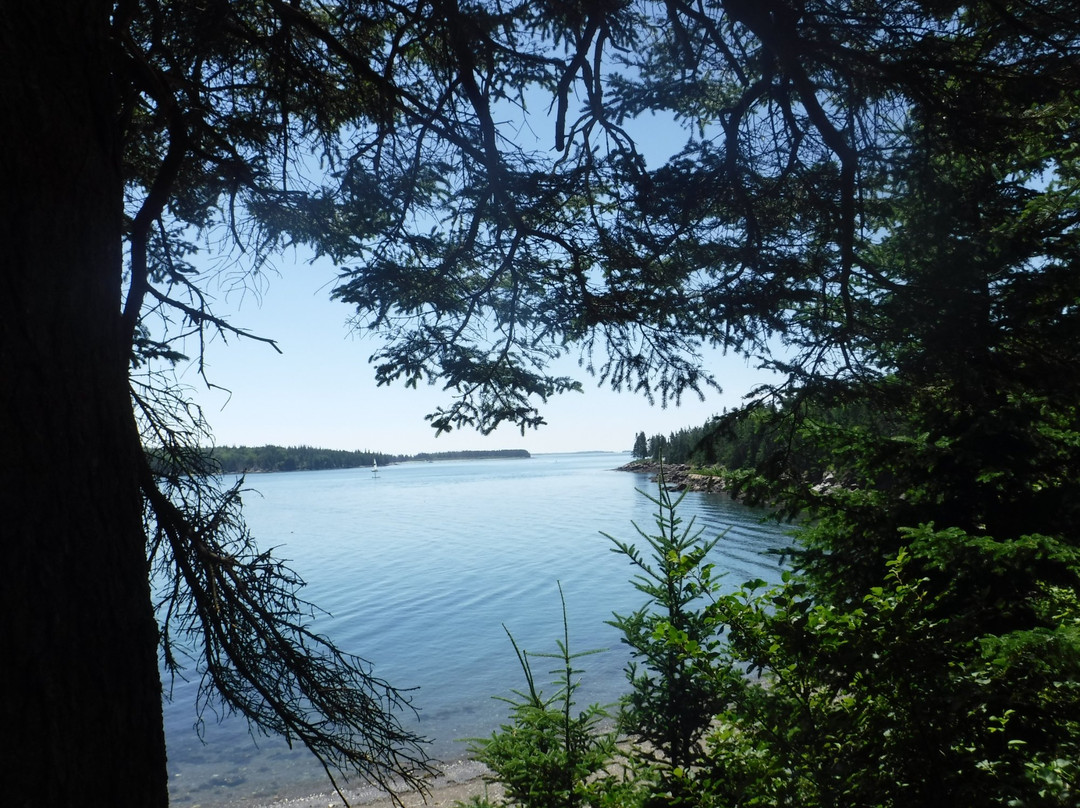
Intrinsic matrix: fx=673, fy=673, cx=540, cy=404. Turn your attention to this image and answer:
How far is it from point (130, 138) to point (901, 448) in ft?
17.7

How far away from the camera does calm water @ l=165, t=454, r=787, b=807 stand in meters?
10.1

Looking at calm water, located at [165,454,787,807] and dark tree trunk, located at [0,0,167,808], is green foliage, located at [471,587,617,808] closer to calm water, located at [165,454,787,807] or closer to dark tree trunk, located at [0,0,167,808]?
dark tree trunk, located at [0,0,167,808]

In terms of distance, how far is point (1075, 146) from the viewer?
4.16 metres

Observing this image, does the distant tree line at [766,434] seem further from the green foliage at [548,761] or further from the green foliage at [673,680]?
the green foliage at [548,761]

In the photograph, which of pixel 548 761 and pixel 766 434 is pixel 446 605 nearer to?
pixel 766 434

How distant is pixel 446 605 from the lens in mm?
18469

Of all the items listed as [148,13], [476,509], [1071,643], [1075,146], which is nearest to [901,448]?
[1075,146]

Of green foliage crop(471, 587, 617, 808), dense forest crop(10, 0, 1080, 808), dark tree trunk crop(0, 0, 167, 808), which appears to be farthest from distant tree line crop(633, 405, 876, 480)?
dark tree trunk crop(0, 0, 167, 808)

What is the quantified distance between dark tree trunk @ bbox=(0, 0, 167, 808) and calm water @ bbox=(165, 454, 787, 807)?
3908 millimetres

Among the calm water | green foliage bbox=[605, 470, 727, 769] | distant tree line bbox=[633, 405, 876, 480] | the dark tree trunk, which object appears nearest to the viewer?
the dark tree trunk

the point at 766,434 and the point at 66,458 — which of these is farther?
the point at 766,434

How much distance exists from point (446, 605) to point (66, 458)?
17557mm

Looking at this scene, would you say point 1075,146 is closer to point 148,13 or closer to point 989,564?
point 989,564

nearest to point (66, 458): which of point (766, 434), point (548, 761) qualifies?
point (548, 761)
